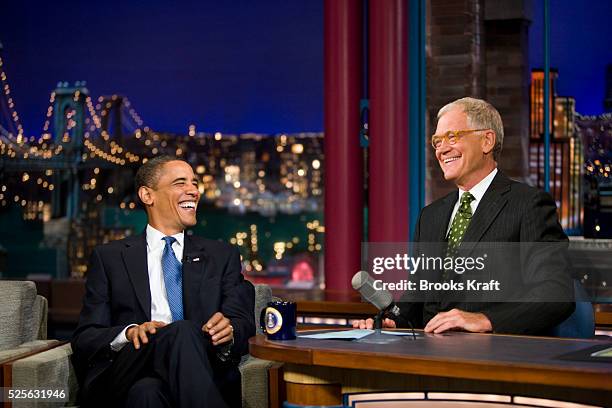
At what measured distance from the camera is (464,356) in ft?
7.70

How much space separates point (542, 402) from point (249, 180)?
17.8ft

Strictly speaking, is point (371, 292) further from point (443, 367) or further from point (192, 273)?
point (192, 273)

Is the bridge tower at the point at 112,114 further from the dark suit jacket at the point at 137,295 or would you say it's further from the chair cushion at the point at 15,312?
the dark suit jacket at the point at 137,295

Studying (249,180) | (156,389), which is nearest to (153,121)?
(249,180)

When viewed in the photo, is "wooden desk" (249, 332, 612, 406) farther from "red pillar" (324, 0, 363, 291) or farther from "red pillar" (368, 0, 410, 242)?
"red pillar" (324, 0, 363, 291)

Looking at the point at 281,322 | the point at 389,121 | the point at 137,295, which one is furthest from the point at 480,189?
the point at 389,121

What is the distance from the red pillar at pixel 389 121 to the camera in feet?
16.5

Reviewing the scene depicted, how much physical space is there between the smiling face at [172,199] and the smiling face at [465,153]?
84cm

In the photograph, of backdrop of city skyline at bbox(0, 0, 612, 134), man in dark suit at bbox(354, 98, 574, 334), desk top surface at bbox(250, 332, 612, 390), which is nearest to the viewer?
desk top surface at bbox(250, 332, 612, 390)

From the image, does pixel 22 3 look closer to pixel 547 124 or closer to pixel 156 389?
pixel 547 124

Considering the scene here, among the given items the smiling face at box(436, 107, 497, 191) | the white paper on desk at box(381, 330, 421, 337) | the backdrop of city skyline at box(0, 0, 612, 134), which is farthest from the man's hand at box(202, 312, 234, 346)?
the backdrop of city skyline at box(0, 0, 612, 134)

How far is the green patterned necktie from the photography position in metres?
3.10

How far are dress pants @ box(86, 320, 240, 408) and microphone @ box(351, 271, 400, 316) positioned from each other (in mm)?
503

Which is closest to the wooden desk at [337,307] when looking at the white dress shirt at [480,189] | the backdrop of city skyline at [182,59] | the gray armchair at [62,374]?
the gray armchair at [62,374]
